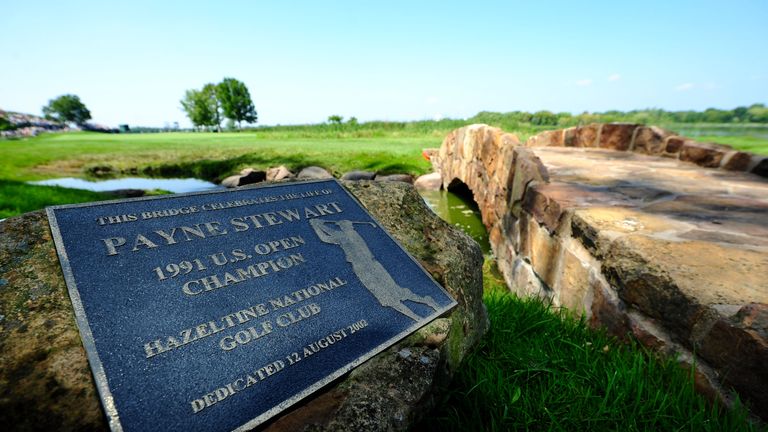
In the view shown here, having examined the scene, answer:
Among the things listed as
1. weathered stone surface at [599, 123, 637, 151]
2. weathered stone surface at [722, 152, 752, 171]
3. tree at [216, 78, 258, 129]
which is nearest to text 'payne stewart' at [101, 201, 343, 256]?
weathered stone surface at [722, 152, 752, 171]

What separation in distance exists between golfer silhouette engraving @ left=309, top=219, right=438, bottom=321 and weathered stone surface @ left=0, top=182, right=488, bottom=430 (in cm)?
14

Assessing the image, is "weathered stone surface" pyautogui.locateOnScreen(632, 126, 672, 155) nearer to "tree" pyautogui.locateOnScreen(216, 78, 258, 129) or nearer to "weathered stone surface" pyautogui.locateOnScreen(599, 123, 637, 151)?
"weathered stone surface" pyautogui.locateOnScreen(599, 123, 637, 151)

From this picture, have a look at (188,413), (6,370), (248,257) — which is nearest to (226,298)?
(248,257)

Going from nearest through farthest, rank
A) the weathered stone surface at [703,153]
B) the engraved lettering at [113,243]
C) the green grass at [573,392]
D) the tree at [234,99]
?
the engraved lettering at [113,243] → the green grass at [573,392] → the weathered stone surface at [703,153] → the tree at [234,99]

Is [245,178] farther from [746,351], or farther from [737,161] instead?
[746,351]

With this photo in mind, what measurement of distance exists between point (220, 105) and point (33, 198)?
48533mm

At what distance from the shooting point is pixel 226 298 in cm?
133

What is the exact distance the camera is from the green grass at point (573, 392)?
150cm

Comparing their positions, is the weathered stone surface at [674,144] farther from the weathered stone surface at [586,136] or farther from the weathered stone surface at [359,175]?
the weathered stone surface at [359,175]

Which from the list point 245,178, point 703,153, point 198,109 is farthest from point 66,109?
point 703,153

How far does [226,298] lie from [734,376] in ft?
6.24

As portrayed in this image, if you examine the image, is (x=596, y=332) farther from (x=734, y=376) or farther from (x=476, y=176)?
(x=476, y=176)

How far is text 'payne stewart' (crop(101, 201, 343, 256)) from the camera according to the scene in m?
1.36

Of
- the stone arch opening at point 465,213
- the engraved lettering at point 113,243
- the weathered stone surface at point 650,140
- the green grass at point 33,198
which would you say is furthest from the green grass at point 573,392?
the green grass at point 33,198
